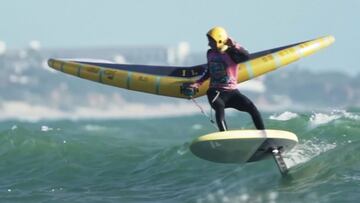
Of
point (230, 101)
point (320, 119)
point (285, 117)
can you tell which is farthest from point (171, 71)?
point (285, 117)

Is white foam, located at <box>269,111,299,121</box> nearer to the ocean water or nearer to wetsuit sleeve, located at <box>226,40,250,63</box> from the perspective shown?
the ocean water

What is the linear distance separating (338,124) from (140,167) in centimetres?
360

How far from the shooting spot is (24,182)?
1352 centimetres

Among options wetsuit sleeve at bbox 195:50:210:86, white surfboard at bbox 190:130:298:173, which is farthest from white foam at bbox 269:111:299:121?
wetsuit sleeve at bbox 195:50:210:86

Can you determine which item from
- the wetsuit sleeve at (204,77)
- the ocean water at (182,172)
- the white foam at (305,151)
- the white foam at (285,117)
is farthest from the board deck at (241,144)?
the white foam at (285,117)

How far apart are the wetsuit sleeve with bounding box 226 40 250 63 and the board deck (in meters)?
0.90

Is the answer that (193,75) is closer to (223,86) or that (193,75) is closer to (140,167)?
(223,86)

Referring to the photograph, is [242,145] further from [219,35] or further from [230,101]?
[219,35]

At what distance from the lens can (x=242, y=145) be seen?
1033 cm

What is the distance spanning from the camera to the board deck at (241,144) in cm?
1019

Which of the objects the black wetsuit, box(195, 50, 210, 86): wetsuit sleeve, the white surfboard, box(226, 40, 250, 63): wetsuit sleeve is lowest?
the white surfboard

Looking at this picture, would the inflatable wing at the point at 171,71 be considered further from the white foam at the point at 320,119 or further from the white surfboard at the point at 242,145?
the white foam at the point at 320,119

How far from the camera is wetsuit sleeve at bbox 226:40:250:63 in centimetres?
1016

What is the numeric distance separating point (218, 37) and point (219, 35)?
0.03 metres
